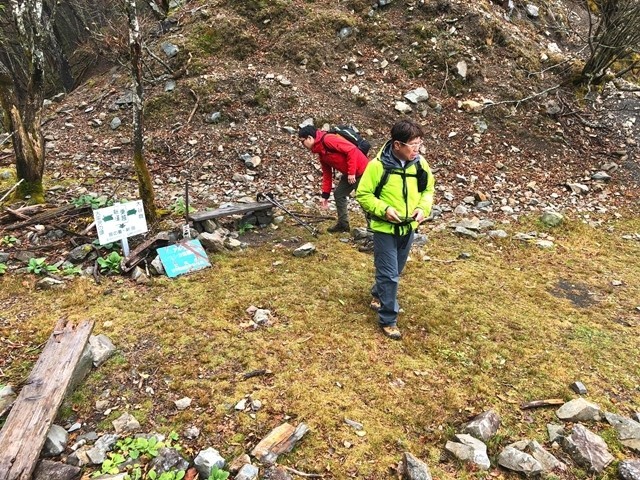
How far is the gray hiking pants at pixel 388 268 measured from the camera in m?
4.88

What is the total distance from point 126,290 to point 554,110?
35.9 ft

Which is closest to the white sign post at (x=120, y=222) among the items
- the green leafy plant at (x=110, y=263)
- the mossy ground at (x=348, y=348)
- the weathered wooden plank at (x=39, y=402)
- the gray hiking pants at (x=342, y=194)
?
the green leafy plant at (x=110, y=263)

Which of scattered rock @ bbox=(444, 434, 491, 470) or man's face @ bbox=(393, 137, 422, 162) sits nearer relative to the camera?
scattered rock @ bbox=(444, 434, 491, 470)

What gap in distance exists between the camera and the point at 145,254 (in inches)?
253

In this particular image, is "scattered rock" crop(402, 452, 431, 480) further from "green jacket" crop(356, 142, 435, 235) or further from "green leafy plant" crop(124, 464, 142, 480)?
"green jacket" crop(356, 142, 435, 235)

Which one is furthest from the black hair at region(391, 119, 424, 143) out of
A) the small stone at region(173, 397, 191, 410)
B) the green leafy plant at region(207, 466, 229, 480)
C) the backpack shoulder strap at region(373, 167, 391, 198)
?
the green leafy plant at region(207, 466, 229, 480)

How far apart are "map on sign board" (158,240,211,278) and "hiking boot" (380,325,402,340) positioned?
2884 millimetres

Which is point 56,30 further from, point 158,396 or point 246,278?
point 158,396

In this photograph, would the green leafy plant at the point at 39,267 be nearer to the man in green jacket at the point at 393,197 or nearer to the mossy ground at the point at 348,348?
the mossy ground at the point at 348,348

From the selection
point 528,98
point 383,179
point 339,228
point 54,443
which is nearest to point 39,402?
point 54,443

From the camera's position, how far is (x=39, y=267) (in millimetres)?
6031

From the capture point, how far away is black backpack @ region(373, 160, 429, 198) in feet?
15.3

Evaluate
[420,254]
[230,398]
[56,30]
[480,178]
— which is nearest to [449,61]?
[480,178]

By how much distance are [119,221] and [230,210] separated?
1909 mm
